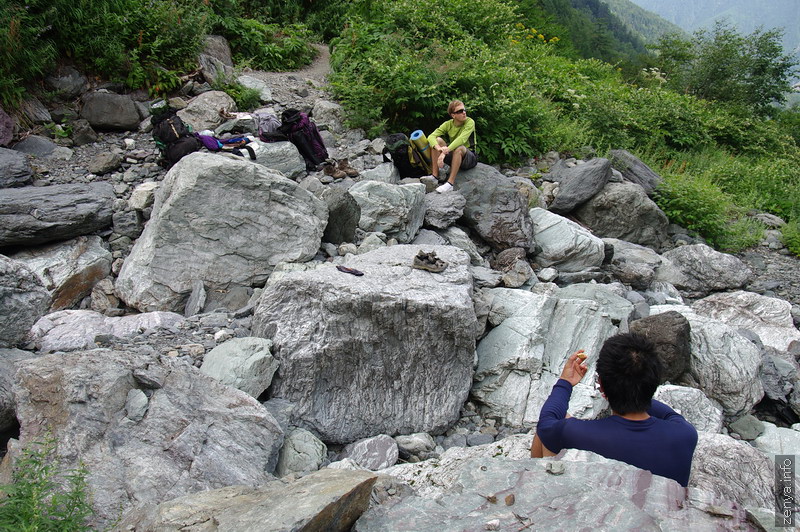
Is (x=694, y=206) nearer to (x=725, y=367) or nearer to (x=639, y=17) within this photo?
(x=725, y=367)

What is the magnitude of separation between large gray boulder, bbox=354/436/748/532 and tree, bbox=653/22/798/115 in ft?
68.3

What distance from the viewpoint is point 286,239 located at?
6.40 metres

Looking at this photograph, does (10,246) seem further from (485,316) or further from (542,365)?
(542,365)

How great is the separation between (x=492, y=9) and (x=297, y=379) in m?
13.3

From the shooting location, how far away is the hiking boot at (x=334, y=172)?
8555mm

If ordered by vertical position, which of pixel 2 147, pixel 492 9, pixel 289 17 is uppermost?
pixel 492 9

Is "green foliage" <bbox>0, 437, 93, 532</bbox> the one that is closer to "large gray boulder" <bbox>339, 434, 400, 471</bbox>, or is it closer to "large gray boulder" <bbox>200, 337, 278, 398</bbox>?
"large gray boulder" <bbox>200, 337, 278, 398</bbox>

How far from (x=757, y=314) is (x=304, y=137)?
24.3ft

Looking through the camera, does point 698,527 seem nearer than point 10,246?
Yes

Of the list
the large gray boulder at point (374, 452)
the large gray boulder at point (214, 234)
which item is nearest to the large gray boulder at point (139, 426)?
the large gray boulder at point (374, 452)

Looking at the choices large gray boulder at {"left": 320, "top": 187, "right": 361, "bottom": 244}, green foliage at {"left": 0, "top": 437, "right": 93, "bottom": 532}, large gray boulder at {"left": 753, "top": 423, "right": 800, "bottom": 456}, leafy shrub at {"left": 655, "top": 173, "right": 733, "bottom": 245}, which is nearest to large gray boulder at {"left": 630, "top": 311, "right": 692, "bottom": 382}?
large gray boulder at {"left": 753, "top": 423, "right": 800, "bottom": 456}

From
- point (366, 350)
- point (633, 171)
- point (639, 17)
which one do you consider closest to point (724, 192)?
point (633, 171)

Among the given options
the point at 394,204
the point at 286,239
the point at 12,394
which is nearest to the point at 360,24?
the point at 394,204

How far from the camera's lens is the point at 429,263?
5637 millimetres
